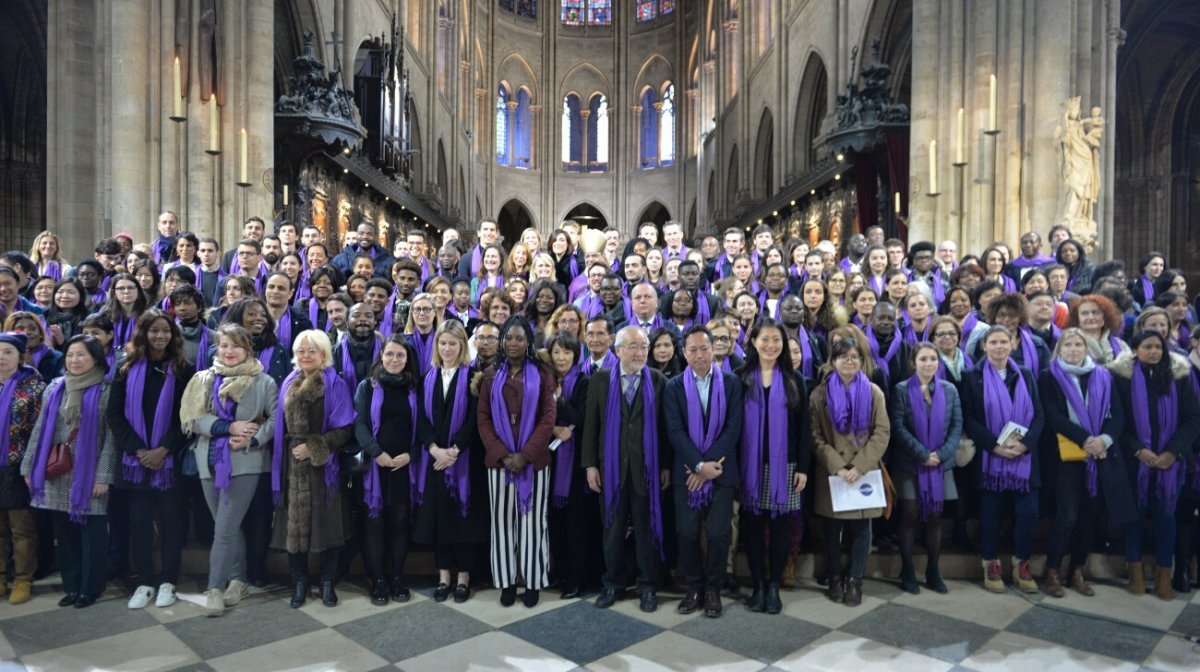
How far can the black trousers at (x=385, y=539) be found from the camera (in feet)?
16.5

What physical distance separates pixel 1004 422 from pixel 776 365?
5.20 feet

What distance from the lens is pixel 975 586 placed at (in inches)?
207

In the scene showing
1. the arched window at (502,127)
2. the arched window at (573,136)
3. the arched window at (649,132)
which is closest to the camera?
the arched window at (502,127)

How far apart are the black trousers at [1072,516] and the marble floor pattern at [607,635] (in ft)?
0.96

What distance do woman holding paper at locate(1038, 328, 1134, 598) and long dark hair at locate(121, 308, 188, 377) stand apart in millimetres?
5669

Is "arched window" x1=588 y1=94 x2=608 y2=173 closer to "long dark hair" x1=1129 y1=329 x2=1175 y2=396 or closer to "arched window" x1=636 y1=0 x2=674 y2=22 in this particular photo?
"arched window" x1=636 y1=0 x2=674 y2=22

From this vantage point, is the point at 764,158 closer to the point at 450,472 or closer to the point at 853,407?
the point at 853,407

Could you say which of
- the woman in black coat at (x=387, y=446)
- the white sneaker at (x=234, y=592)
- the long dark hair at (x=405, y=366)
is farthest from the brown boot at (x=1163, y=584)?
the white sneaker at (x=234, y=592)

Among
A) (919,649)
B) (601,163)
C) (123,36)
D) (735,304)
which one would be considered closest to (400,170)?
(123,36)

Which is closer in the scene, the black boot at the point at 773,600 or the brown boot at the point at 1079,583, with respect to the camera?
the black boot at the point at 773,600

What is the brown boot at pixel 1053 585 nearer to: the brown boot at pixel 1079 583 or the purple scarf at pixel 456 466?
the brown boot at pixel 1079 583

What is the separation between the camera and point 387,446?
16.1ft

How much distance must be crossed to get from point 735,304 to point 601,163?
115ft

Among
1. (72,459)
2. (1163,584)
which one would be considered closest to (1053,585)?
(1163,584)
